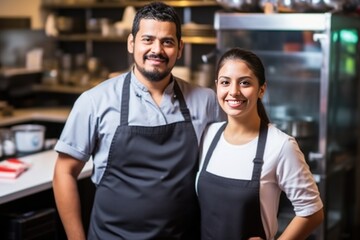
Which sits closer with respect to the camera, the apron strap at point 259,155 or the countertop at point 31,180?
the apron strap at point 259,155

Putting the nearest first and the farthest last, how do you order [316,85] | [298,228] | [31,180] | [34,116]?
[298,228]
[31,180]
[316,85]
[34,116]

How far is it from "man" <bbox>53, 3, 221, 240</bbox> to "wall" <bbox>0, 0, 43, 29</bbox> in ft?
13.3

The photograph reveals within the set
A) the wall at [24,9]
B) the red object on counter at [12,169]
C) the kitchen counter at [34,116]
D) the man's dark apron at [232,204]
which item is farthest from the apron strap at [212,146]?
the wall at [24,9]

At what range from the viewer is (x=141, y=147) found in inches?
88.0

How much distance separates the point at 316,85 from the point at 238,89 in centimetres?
179

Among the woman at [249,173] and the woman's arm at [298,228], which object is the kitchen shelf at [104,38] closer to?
the woman at [249,173]

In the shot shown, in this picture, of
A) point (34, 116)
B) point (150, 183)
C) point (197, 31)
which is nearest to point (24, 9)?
point (34, 116)

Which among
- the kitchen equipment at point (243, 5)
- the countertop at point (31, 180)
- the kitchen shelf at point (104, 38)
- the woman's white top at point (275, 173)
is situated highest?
the kitchen equipment at point (243, 5)

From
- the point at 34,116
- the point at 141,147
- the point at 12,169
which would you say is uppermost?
the point at 141,147

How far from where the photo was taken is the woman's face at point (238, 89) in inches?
80.7

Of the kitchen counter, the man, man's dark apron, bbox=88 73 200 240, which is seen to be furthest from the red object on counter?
the kitchen counter

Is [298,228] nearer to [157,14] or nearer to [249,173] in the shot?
[249,173]

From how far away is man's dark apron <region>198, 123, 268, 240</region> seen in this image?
2025 millimetres

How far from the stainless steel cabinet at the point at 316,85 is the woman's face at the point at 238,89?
1.46 metres
